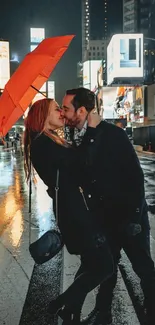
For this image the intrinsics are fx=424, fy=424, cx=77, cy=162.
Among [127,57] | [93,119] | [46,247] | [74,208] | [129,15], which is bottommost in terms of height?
[46,247]

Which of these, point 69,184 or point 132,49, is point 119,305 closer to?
point 69,184

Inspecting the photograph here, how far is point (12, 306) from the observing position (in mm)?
3693

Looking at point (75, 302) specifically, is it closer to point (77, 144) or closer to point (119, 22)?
point (77, 144)

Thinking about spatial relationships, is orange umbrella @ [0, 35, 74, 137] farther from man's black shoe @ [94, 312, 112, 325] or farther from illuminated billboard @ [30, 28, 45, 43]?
illuminated billboard @ [30, 28, 45, 43]

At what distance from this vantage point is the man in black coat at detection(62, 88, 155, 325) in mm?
2955

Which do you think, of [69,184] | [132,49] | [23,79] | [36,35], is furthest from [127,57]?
[69,184]

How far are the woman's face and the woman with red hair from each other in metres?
0.04

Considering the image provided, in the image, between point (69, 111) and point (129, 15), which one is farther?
point (129, 15)

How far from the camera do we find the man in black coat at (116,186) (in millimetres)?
2955

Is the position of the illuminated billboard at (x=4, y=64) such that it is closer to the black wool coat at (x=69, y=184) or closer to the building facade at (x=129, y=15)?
the black wool coat at (x=69, y=184)

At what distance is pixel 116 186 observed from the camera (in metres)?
2.98

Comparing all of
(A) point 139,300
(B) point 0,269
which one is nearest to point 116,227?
(A) point 139,300

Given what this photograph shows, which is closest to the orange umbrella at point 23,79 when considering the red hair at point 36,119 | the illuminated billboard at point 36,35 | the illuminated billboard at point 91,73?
the red hair at point 36,119

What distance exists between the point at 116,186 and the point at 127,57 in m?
56.5
